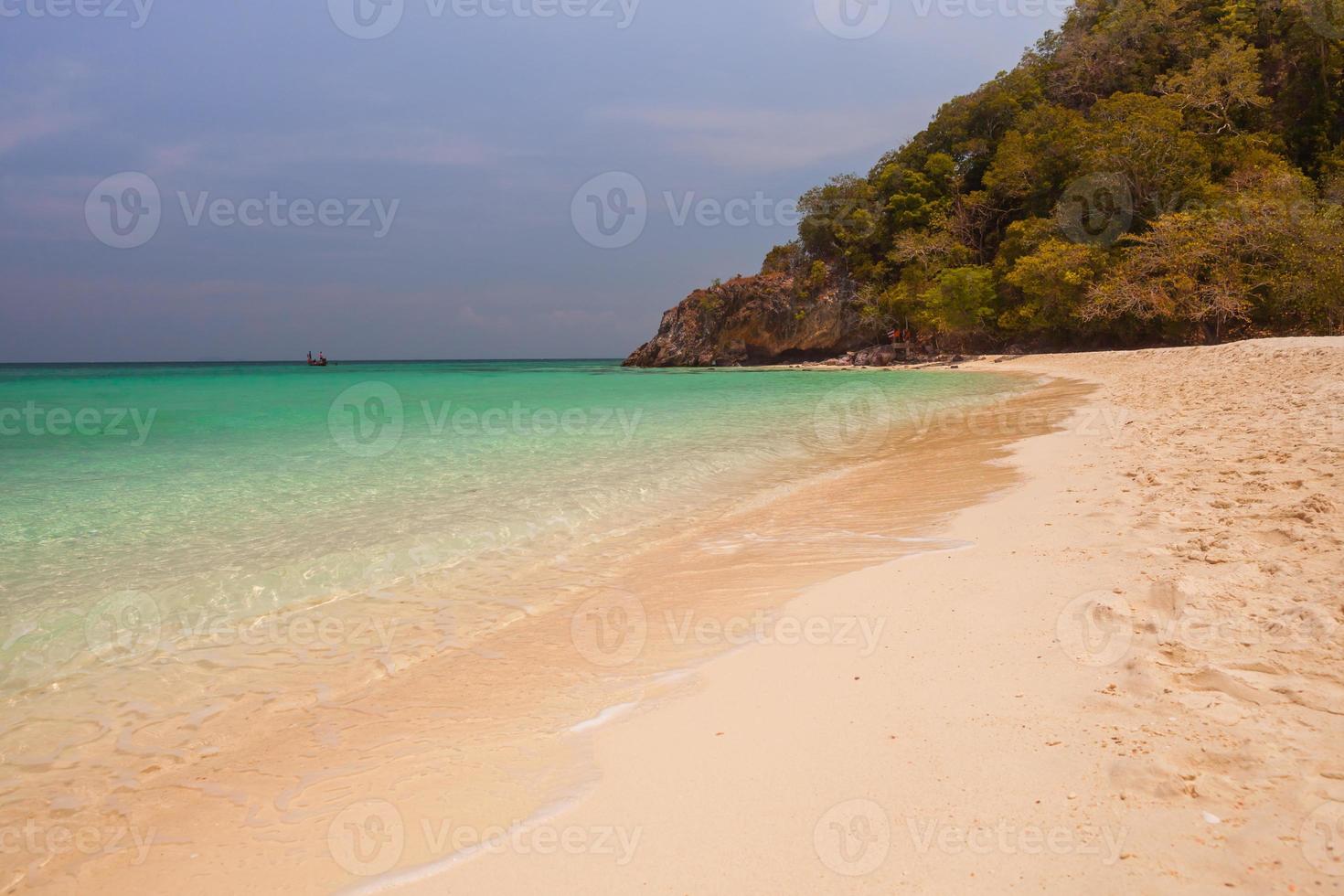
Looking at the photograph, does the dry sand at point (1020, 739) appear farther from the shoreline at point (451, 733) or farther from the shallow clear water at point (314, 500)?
the shallow clear water at point (314, 500)

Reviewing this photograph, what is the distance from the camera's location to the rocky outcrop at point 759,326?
4953 cm

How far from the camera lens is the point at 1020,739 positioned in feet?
6.77

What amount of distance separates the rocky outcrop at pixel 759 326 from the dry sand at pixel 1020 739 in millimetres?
46809

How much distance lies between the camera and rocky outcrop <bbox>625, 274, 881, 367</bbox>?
49.5 metres

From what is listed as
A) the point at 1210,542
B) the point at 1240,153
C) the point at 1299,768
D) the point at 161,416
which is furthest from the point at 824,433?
the point at 1240,153

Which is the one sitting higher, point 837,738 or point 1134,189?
point 1134,189

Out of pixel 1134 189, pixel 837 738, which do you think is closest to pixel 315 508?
pixel 837 738

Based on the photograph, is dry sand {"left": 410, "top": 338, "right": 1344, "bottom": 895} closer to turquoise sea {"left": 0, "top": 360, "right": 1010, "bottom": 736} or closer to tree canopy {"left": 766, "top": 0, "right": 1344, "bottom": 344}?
turquoise sea {"left": 0, "top": 360, "right": 1010, "bottom": 736}

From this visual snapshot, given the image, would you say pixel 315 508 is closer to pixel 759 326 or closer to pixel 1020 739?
pixel 1020 739

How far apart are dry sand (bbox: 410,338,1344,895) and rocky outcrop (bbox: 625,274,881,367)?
4681cm

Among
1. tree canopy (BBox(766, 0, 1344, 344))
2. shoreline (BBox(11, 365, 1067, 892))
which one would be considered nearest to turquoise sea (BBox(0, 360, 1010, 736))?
shoreline (BBox(11, 365, 1067, 892))

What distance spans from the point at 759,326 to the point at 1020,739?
5346cm

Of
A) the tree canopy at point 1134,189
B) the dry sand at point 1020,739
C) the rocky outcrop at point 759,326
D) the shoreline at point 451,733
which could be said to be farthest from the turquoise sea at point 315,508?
the rocky outcrop at point 759,326

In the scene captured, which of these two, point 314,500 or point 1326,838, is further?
point 314,500
